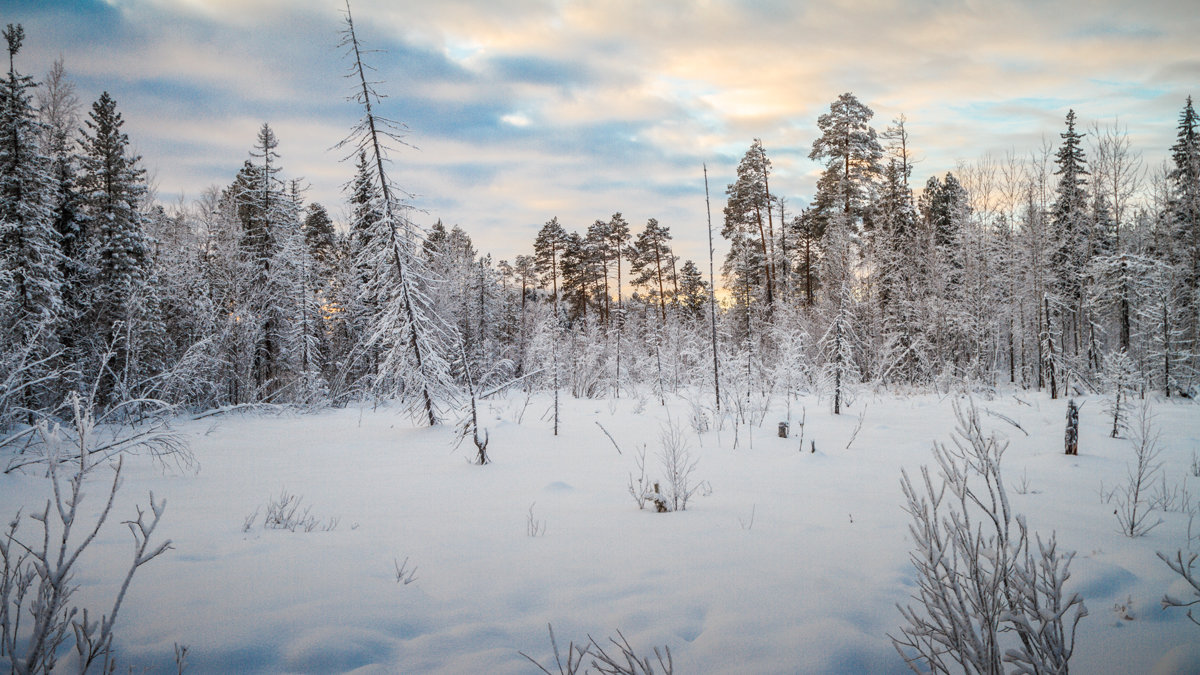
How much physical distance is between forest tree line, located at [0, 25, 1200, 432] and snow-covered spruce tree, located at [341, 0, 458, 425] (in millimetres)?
58

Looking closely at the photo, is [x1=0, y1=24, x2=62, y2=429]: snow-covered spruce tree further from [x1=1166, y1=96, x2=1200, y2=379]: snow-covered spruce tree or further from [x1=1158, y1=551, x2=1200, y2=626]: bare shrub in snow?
[x1=1166, y1=96, x2=1200, y2=379]: snow-covered spruce tree

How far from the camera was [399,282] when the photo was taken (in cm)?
1059

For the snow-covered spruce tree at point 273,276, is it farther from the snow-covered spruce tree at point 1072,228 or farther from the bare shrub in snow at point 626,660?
the snow-covered spruce tree at point 1072,228

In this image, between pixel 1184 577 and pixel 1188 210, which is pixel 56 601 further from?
pixel 1188 210

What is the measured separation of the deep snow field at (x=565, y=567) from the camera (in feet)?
7.45

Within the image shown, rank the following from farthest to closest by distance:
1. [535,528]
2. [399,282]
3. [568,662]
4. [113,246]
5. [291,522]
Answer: [113,246]
[399,282]
[291,522]
[535,528]
[568,662]

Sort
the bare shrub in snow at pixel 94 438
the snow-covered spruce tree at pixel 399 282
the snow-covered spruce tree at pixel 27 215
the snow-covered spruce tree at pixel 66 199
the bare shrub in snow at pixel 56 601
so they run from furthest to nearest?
the snow-covered spruce tree at pixel 66 199 → the snow-covered spruce tree at pixel 27 215 → the snow-covered spruce tree at pixel 399 282 → the bare shrub in snow at pixel 94 438 → the bare shrub in snow at pixel 56 601

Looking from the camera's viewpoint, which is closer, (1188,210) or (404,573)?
(404,573)

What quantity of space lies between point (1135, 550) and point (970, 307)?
20.1m

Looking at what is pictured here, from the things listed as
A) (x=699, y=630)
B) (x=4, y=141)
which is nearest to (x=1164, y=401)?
(x=699, y=630)

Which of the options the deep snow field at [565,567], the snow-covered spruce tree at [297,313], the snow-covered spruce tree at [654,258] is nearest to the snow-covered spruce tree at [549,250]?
the snow-covered spruce tree at [654,258]

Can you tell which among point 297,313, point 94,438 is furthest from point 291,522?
point 297,313

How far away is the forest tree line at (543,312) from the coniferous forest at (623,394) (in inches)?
5.7

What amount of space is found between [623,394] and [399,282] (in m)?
10.7
